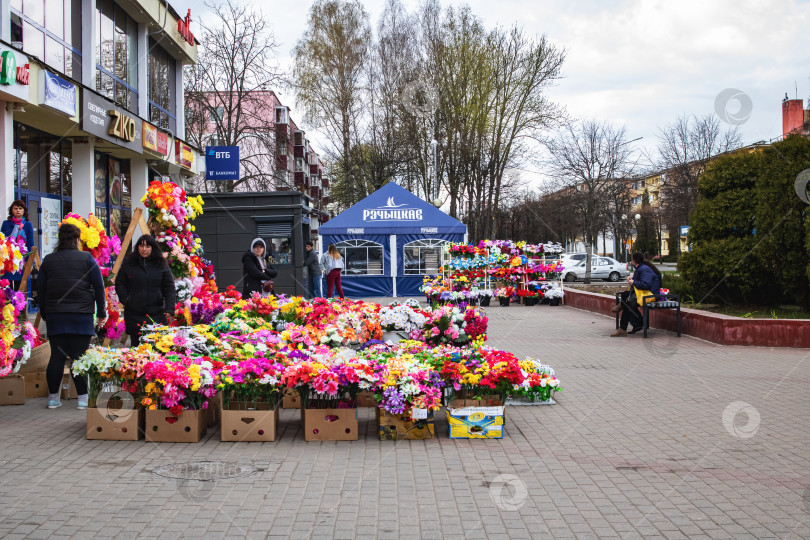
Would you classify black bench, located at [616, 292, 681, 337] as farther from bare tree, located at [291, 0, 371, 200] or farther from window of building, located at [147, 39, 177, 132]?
bare tree, located at [291, 0, 371, 200]

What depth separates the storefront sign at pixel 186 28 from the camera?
25567 mm

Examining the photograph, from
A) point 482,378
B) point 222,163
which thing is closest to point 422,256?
point 222,163

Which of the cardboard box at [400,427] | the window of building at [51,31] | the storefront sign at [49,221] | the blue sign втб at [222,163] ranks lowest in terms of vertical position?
the cardboard box at [400,427]

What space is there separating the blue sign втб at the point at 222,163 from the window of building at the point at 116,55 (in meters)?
2.96

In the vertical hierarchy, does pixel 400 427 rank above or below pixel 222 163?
below

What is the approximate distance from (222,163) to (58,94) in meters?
9.09

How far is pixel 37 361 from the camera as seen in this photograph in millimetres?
8422

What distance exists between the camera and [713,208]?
600 inches

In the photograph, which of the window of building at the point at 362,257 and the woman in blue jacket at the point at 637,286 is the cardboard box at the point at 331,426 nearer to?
the woman in blue jacket at the point at 637,286

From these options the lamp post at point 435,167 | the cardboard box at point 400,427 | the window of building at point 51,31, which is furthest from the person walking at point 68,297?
the lamp post at point 435,167

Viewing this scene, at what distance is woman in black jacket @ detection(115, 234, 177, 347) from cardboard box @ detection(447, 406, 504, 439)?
3.72m

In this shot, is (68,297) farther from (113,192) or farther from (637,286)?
(113,192)

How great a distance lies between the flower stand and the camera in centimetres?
634

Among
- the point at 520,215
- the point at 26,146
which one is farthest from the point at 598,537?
the point at 520,215
